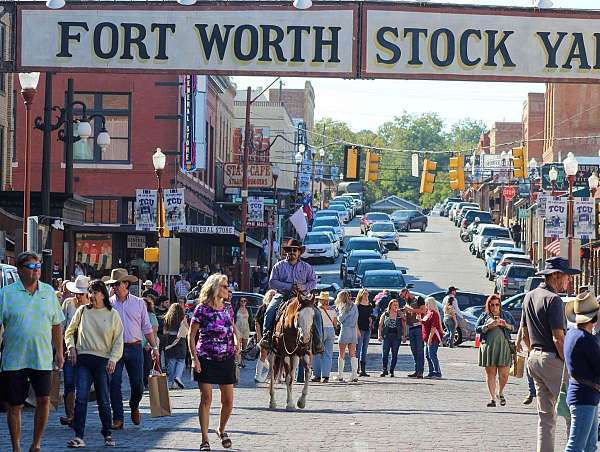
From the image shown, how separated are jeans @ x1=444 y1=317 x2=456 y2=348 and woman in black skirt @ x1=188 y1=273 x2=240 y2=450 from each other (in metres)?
23.8

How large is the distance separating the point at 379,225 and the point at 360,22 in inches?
2619

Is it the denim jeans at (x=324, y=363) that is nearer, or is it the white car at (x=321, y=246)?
the denim jeans at (x=324, y=363)

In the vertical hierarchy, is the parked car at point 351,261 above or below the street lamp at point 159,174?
below

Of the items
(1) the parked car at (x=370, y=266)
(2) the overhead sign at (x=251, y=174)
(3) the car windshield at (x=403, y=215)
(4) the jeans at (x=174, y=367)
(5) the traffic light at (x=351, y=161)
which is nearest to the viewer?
(4) the jeans at (x=174, y=367)

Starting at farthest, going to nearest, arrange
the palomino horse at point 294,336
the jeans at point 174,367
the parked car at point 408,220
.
A: the parked car at point 408,220 < the jeans at point 174,367 < the palomino horse at point 294,336

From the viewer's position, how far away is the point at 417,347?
28.2 meters

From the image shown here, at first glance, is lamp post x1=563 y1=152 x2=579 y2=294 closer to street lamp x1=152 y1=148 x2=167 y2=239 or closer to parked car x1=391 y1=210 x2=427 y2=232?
street lamp x1=152 y1=148 x2=167 y2=239

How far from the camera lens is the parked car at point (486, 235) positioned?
80.1 m

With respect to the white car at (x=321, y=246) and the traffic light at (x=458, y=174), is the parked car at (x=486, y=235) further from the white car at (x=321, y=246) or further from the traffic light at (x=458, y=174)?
the traffic light at (x=458, y=174)

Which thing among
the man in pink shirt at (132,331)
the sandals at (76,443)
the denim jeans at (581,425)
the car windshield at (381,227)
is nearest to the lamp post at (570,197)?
the man in pink shirt at (132,331)

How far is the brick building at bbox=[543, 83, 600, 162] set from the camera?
327 ft

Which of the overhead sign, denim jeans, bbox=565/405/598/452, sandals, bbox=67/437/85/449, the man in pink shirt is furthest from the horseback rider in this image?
the overhead sign

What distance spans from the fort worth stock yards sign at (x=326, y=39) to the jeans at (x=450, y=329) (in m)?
19.1

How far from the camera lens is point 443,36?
19.2 m
